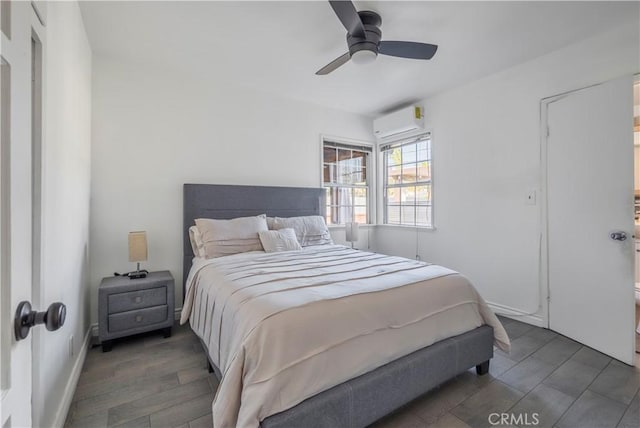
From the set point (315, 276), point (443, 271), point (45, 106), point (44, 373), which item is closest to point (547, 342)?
point (443, 271)

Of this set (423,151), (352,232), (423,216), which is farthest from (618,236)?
(352,232)

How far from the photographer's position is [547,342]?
257 cm

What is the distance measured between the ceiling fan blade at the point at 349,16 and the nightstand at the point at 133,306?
2571mm

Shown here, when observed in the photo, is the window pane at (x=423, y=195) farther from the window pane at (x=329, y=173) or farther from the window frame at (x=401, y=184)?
the window pane at (x=329, y=173)

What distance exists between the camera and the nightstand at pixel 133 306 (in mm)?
2422

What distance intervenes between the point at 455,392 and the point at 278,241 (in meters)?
1.92

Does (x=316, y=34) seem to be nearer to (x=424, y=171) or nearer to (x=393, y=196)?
(x=424, y=171)

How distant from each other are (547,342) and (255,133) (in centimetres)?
371

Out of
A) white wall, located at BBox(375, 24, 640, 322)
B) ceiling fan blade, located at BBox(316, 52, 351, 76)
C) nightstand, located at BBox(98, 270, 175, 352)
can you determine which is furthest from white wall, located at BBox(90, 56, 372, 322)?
white wall, located at BBox(375, 24, 640, 322)

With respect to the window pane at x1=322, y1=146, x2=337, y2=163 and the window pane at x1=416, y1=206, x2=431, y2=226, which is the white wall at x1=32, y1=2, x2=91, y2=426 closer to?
the window pane at x1=322, y1=146, x2=337, y2=163

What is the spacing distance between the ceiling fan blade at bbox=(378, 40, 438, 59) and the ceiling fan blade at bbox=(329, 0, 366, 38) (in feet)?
0.87

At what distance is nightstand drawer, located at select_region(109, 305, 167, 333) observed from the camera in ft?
8.03

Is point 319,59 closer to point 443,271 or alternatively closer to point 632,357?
point 443,271

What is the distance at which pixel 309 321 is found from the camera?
1401 millimetres
